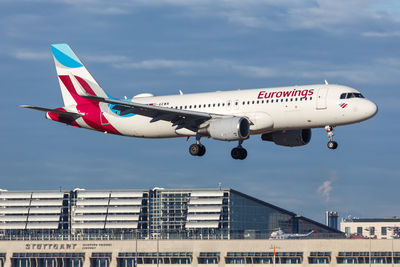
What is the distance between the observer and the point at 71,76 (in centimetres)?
10075

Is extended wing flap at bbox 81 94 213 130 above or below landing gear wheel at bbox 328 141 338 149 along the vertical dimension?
above

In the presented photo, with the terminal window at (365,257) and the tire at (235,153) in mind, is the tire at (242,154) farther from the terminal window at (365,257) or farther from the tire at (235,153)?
the terminal window at (365,257)

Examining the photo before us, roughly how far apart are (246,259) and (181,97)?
252 feet

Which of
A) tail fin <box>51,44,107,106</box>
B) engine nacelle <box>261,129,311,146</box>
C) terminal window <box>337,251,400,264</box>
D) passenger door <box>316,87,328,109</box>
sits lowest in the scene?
terminal window <box>337,251,400,264</box>

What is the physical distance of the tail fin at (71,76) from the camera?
99.2 m

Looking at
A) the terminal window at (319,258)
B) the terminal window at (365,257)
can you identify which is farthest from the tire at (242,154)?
the terminal window at (319,258)

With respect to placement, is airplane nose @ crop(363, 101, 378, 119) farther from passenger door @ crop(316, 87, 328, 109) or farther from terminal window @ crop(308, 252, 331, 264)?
terminal window @ crop(308, 252, 331, 264)

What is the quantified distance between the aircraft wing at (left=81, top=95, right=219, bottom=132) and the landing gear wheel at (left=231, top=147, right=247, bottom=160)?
474 cm

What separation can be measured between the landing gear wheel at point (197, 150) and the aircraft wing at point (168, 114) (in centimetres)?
186

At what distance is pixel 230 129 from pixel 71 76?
83.6 ft

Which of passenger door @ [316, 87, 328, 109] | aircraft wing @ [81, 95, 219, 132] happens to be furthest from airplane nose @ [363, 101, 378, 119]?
aircraft wing @ [81, 95, 219, 132]

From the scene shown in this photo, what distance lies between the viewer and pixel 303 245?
521 feet

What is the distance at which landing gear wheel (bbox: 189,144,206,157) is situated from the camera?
89.6 m

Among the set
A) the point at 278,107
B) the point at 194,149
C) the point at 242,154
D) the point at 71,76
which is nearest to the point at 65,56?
the point at 71,76
